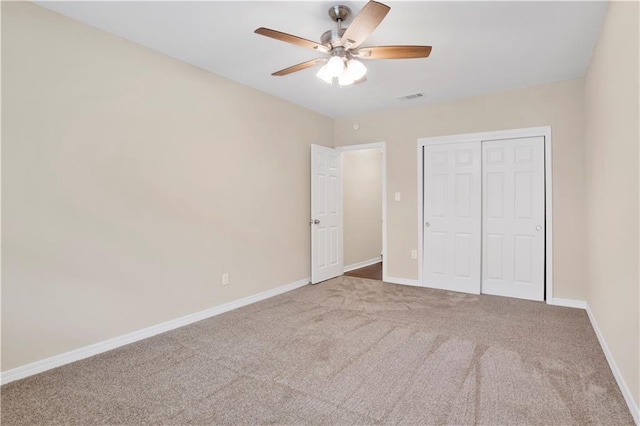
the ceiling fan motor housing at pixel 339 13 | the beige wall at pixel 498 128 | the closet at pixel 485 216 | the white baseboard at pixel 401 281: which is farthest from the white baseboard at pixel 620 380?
the ceiling fan motor housing at pixel 339 13

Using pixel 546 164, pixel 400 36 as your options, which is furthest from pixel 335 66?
pixel 546 164

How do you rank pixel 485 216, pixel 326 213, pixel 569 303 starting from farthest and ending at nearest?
1. pixel 326 213
2. pixel 485 216
3. pixel 569 303

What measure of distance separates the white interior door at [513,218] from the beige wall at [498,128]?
18 cm

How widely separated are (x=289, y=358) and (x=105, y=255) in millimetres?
1684

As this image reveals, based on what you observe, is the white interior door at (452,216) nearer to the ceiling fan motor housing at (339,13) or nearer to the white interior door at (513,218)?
the white interior door at (513,218)

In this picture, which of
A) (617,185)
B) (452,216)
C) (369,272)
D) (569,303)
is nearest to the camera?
(617,185)

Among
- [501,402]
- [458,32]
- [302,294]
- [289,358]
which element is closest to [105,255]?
[289,358]

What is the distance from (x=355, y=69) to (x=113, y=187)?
2.16 meters

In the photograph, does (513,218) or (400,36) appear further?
(513,218)

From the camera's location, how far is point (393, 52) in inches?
96.4

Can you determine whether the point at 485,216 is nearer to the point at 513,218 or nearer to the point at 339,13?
the point at 513,218

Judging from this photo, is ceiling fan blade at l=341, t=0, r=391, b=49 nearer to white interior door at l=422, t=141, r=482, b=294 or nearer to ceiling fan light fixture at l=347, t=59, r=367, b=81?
ceiling fan light fixture at l=347, t=59, r=367, b=81

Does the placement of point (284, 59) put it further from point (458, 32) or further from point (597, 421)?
point (597, 421)

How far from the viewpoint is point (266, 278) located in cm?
425
